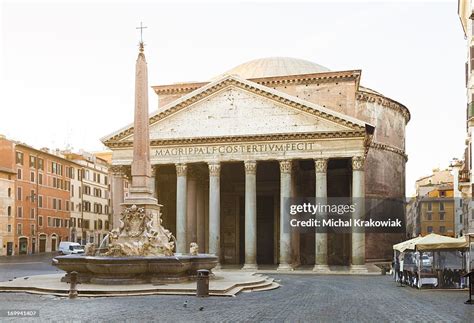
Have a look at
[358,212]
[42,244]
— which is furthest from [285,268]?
[42,244]

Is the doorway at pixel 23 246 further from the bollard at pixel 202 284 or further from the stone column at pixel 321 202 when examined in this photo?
the bollard at pixel 202 284

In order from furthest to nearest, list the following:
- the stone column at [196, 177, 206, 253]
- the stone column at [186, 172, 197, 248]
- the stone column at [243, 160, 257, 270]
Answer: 1. the stone column at [196, 177, 206, 253]
2. the stone column at [186, 172, 197, 248]
3. the stone column at [243, 160, 257, 270]

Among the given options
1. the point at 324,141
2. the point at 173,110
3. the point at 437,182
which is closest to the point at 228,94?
the point at 173,110

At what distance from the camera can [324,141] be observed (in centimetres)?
3136

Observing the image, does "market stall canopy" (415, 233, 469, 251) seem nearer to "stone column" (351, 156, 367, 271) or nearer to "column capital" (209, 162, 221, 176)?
"stone column" (351, 156, 367, 271)

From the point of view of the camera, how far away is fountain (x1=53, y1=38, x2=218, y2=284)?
17.0 meters

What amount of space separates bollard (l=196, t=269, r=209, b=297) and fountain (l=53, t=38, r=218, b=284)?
6.76 feet

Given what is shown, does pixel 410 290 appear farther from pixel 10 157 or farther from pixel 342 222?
pixel 10 157

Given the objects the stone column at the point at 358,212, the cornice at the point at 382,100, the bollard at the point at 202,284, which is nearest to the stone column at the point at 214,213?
the stone column at the point at 358,212

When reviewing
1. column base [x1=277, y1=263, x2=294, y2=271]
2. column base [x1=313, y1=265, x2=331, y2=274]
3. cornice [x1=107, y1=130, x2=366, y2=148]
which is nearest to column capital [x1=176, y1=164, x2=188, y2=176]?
cornice [x1=107, y1=130, x2=366, y2=148]

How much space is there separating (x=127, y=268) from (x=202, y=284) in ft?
8.10

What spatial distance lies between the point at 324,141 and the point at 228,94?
18.5 ft

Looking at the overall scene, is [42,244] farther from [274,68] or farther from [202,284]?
[202,284]

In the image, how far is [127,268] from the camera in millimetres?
16797
